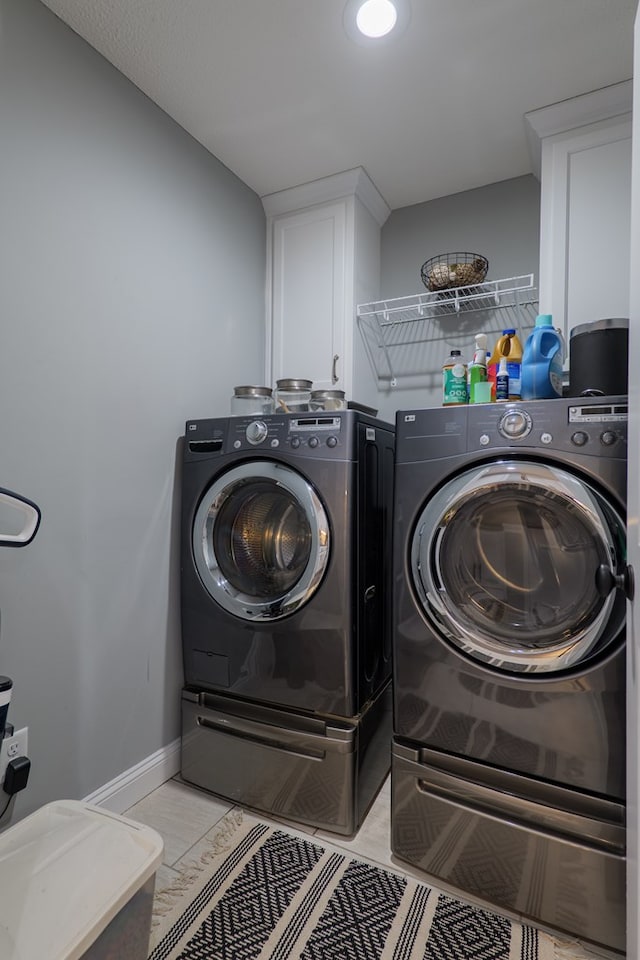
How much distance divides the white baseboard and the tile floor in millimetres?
27

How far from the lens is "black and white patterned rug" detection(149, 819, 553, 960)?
1.14m

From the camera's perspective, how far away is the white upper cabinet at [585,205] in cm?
165

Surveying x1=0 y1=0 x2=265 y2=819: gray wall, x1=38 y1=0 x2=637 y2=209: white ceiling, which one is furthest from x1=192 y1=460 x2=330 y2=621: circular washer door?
x1=38 y1=0 x2=637 y2=209: white ceiling

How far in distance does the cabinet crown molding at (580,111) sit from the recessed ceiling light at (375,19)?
63 centimetres

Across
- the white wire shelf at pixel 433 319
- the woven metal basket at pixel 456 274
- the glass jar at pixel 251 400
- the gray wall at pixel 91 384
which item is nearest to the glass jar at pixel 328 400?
the glass jar at pixel 251 400

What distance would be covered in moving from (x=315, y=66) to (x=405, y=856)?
243cm

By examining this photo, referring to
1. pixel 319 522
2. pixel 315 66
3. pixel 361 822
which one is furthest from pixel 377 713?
pixel 315 66

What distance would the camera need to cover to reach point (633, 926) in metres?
0.84

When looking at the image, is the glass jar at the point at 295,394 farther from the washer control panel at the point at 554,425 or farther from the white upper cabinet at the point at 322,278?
the washer control panel at the point at 554,425

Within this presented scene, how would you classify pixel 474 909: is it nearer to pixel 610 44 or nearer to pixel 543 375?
pixel 543 375

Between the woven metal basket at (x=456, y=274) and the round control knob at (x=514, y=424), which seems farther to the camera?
the woven metal basket at (x=456, y=274)

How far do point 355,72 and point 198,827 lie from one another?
8.19ft

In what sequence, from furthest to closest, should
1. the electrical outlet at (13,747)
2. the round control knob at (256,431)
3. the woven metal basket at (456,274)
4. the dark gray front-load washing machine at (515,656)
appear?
the woven metal basket at (456,274)
the round control knob at (256,431)
the electrical outlet at (13,747)
the dark gray front-load washing machine at (515,656)

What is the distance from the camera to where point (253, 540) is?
1.72m
